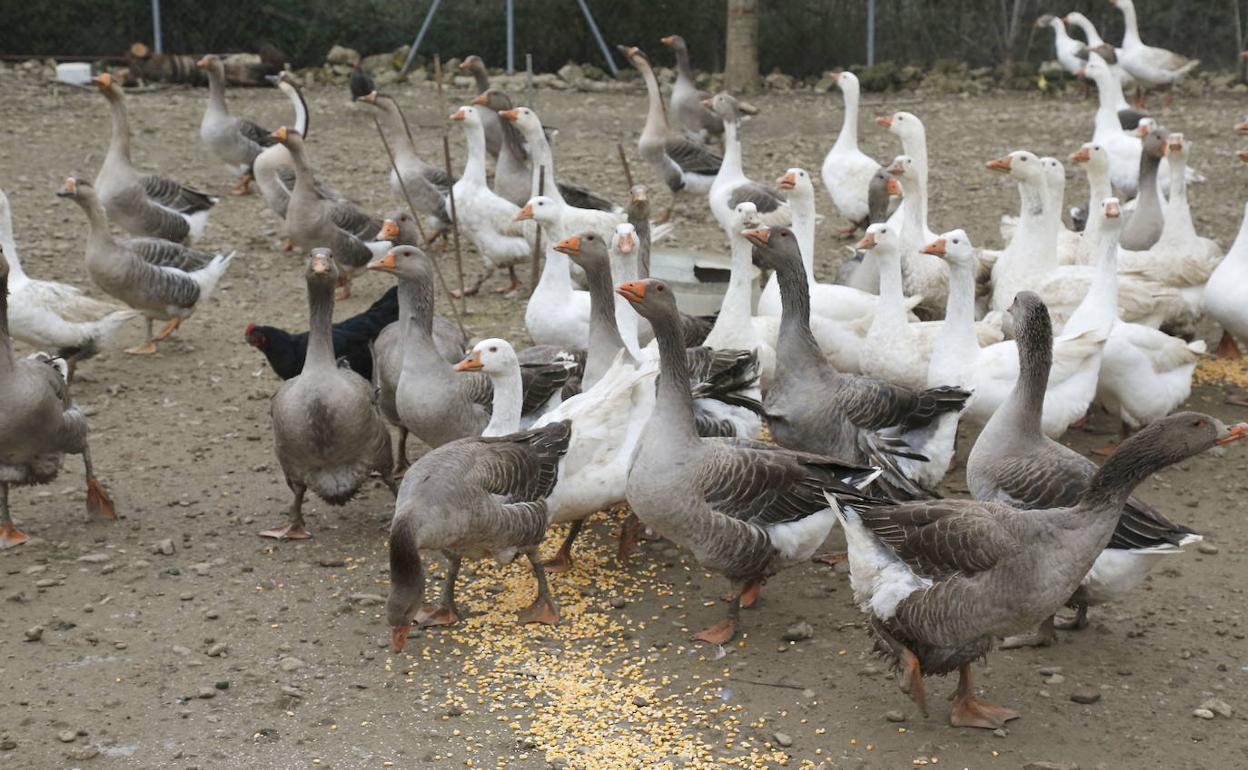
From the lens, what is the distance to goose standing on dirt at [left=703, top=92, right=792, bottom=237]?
10.8 metres

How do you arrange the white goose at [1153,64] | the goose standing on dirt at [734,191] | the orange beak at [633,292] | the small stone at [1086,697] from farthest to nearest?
the white goose at [1153,64]
the goose standing on dirt at [734,191]
the orange beak at [633,292]
the small stone at [1086,697]

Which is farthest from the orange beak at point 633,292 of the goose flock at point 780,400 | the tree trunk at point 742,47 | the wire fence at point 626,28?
the wire fence at point 626,28

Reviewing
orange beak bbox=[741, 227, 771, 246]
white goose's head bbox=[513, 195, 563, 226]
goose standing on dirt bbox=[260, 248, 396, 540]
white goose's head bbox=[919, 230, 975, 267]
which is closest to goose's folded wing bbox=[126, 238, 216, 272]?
white goose's head bbox=[513, 195, 563, 226]

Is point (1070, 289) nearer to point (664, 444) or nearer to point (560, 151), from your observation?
point (664, 444)

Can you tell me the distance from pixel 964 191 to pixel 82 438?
372 inches

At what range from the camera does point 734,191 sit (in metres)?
11.0

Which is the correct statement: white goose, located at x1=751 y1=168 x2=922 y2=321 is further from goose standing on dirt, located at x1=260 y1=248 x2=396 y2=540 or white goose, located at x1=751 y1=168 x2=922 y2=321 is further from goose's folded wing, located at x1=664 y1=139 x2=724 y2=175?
goose's folded wing, located at x1=664 y1=139 x2=724 y2=175

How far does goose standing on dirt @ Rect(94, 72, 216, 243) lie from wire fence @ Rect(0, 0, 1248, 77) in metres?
10.00

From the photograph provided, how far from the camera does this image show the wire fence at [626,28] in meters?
20.5

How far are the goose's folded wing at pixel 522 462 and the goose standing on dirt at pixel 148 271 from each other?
4.36 metres

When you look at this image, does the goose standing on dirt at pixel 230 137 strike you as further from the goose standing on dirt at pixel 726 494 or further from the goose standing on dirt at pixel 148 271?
the goose standing on dirt at pixel 726 494

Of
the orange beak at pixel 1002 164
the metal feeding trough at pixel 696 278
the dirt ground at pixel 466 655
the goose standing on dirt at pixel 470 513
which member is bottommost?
the dirt ground at pixel 466 655

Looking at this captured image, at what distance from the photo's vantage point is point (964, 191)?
527 inches

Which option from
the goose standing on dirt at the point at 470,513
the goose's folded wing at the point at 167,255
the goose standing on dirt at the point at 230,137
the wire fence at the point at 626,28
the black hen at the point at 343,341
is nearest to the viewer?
the goose standing on dirt at the point at 470,513
